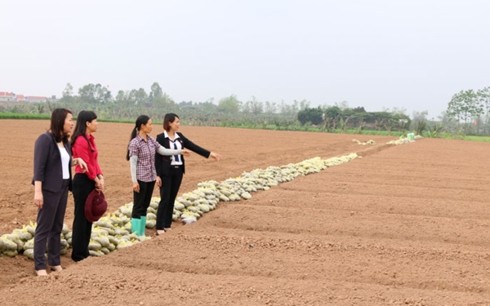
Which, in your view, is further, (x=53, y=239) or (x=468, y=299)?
(x=53, y=239)

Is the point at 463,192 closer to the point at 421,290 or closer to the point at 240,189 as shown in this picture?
the point at 240,189

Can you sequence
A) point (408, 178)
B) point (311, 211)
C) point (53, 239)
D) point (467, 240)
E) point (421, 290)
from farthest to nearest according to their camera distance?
point (408, 178) < point (311, 211) < point (467, 240) < point (53, 239) < point (421, 290)

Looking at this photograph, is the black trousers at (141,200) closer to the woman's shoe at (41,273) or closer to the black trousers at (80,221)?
the black trousers at (80,221)

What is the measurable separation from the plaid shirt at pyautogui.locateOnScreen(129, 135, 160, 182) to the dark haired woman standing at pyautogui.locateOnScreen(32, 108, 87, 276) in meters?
1.29

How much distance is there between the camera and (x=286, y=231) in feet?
25.8

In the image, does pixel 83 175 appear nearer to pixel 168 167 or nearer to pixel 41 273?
pixel 41 273

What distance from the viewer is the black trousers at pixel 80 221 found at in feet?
19.4

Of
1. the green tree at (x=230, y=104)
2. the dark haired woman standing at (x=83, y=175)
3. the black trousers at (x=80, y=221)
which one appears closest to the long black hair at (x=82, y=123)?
the dark haired woman standing at (x=83, y=175)

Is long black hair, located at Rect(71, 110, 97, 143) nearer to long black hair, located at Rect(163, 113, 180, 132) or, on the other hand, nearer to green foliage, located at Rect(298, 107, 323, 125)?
long black hair, located at Rect(163, 113, 180, 132)

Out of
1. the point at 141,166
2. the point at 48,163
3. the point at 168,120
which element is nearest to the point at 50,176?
the point at 48,163

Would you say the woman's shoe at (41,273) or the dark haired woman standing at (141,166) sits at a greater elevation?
the dark haired woman standing at (141,166)

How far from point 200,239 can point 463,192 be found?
26.5 ft

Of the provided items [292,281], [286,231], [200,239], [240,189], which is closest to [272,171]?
[240,189]

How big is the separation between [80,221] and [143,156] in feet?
3.91
